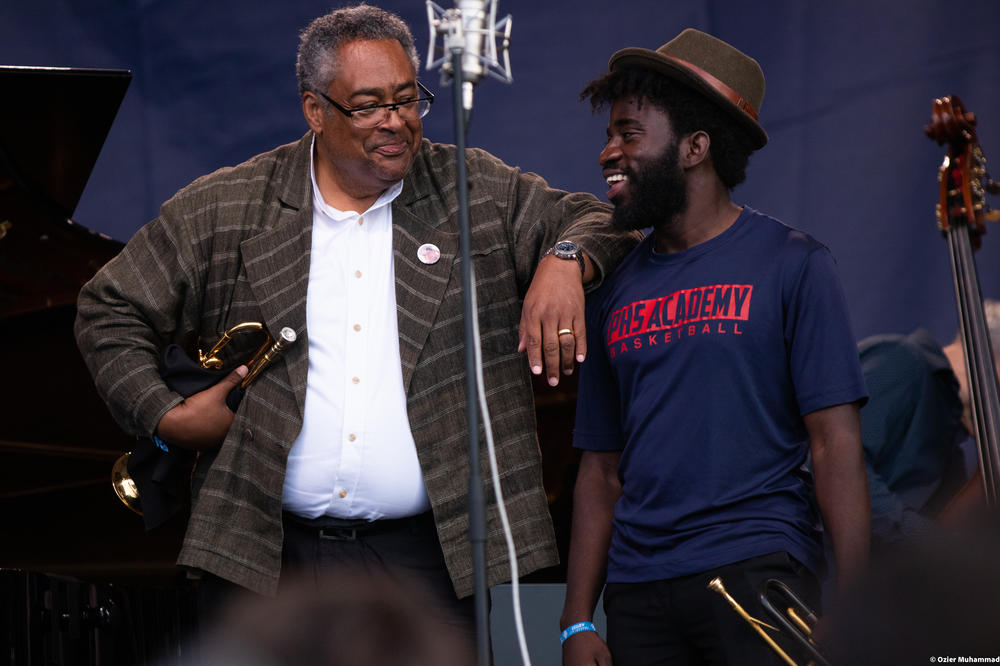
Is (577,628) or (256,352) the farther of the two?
(256,352)

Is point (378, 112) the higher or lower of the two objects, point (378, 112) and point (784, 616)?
the higher

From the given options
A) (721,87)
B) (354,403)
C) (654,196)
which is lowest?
(354,403)

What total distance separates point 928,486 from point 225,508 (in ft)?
7.31

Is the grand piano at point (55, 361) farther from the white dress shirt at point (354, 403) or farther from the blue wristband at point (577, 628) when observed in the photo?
the blue wristband at point (577, 628)

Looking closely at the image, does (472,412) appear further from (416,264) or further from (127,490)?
(127,490)

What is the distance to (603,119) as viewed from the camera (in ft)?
17.1

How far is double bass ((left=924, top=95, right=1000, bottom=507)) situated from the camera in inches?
105

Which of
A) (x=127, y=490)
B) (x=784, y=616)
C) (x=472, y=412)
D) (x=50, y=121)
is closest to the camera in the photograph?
(x=472, y=412)

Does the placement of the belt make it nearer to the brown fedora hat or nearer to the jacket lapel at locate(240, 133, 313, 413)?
the jacket lapel at locate(240, 133, 313, 413)

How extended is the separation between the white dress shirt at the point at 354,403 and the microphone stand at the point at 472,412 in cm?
80

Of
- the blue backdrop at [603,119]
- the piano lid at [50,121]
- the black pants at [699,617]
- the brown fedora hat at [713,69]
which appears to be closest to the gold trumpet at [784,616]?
the black pants at [699,617]

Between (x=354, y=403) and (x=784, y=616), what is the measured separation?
0.97 m

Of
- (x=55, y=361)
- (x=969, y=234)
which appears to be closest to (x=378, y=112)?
(x=969, y=234)

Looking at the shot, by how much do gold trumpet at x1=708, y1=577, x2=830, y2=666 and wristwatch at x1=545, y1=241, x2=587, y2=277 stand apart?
0.69 m
